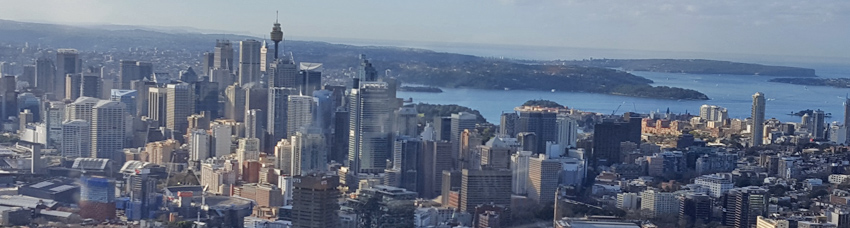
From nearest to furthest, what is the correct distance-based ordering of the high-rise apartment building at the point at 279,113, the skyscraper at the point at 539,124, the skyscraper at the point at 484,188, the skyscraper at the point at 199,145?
1. the skyscraper at the point at 484,188
2. the skyscraper at the point at 199,145
3. the high-rise apartment building at the point at 279,113
4. the skyscraper at the point at 539,124

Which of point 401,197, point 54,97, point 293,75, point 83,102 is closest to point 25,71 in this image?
point 54,97

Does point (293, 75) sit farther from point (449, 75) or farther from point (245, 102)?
point (449, 75)

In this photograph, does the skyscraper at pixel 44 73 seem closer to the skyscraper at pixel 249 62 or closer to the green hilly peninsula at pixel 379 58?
the green hilly peninsula at pixel 379 58

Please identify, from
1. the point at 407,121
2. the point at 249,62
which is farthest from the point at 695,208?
the point at 249,62

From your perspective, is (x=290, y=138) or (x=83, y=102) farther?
(x=83, y=102)

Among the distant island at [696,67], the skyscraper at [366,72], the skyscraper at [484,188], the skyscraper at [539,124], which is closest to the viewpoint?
the skyscraper at [484,188]

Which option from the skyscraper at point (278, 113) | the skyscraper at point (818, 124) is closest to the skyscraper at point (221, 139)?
the skyscraper at point (278, 113)
